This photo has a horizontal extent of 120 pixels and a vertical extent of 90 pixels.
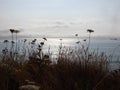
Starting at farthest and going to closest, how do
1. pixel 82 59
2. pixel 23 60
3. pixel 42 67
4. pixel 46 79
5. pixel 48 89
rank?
pixel 23 60 < pixel 42 67 < pixel 82 59 < pixel 46 79 < pixel 48 89

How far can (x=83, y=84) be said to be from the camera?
5793mm

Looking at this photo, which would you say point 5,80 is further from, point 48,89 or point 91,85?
point 91,85

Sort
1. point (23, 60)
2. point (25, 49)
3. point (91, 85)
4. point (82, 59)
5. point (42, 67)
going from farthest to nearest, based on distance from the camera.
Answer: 1. point (25, 49)
2. point (23, 60)
3. point (42, 67)
4. point (82, 59)
5. point (91, 85)

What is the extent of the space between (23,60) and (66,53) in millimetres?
1486

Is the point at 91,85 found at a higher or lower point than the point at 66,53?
lower

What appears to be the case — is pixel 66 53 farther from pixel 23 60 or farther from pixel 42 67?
pixel 23 60

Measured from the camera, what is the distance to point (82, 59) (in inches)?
265

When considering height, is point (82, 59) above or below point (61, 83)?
Answer: above

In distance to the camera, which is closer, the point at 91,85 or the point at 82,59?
the point at 91,85

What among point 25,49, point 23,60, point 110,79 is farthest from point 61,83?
point 25,49

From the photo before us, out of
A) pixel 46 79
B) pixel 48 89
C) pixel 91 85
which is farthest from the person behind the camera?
pixel 46 79

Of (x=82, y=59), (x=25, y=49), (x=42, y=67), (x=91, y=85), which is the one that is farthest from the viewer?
(x=25, y=49)

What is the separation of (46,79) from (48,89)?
81cm

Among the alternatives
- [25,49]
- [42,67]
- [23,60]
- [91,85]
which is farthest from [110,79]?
[25,49]
